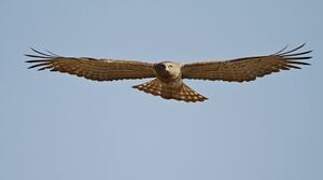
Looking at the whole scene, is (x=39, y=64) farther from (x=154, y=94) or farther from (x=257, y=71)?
(x=257, y=71)

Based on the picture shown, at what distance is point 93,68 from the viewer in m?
21.9

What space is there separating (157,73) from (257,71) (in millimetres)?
1960

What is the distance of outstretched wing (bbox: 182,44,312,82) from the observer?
2147 centimetres

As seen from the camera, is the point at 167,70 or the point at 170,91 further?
the point at 170,91

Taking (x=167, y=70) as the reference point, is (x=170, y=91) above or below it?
below

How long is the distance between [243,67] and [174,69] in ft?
4.67

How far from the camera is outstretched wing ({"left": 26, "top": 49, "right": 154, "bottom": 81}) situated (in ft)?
71.1

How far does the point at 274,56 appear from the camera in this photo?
2159 cm

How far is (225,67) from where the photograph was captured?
71.1 feet

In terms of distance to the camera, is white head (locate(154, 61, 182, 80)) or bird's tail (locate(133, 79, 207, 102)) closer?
white head (locate(154, 61, 182, 80))

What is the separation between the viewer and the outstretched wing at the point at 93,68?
2166cm

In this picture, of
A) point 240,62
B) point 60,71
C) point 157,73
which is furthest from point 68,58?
point 240,62

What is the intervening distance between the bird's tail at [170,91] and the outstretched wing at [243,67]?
0.30m

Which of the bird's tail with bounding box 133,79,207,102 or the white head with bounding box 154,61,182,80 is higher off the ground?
the white head with bounding box 154,61,182,80
